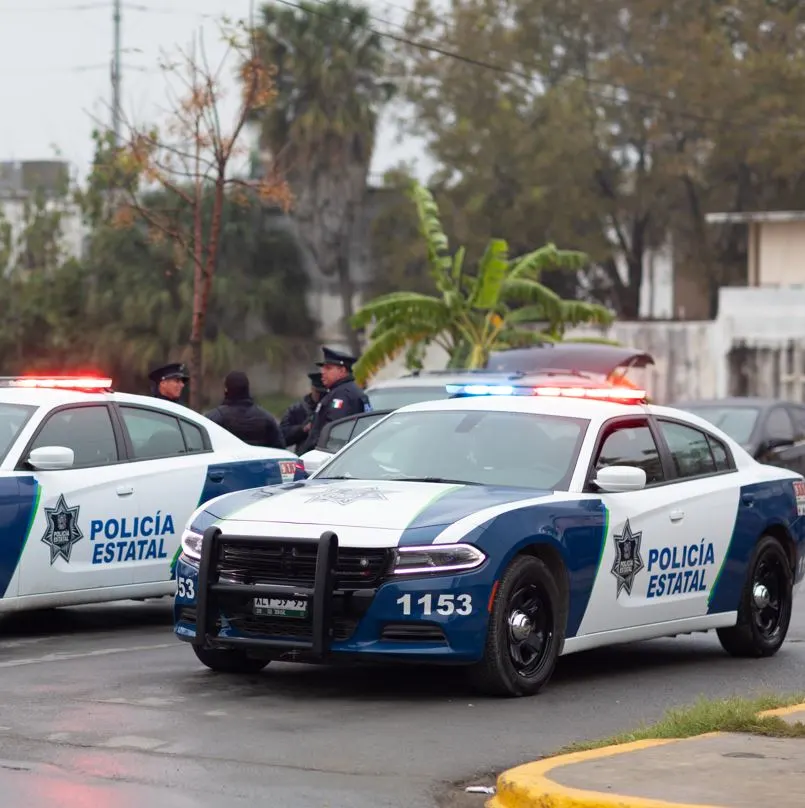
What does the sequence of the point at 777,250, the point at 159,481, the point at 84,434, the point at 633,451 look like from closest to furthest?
the point at 633,451
the point at 84,434
the point at 159,481
the point at 777,250

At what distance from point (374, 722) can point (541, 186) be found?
47.3 meters

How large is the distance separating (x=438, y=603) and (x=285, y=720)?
91 centimetres

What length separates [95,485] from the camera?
37.6 feet

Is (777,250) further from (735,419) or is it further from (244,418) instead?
(244,418)

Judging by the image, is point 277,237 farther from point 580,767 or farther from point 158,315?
point 580,767

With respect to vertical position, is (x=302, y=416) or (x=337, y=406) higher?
(x=337, y=406)

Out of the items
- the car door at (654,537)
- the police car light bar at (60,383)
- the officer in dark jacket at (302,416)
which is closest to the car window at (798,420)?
the officer in dark jacket at (302,416)

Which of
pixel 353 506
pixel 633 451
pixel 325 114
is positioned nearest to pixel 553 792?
pixel 353 506

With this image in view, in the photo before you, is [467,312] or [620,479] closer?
[620,479]

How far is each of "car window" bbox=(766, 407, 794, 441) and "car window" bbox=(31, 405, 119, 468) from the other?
12.1 m

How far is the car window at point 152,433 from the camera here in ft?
39.5

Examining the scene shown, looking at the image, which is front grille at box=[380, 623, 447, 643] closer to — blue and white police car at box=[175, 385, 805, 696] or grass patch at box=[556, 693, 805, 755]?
blue and white police car at box=[175, 385, 805, 696]

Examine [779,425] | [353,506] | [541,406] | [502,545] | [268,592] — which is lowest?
[779,425]

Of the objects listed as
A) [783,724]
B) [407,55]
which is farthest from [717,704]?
[407,55]
